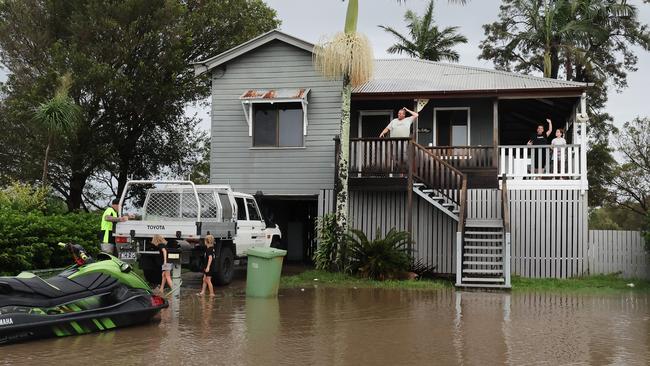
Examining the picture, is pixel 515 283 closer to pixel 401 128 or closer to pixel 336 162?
pixel 401 128

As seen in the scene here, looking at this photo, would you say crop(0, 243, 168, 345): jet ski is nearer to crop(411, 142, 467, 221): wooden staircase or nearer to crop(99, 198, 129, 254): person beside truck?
crop(99, 198, 129, 254): person beside truck

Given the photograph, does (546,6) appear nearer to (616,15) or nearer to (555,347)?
(616,15)

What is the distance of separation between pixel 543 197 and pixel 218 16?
1779 centimetres

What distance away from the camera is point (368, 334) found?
28.9 ft

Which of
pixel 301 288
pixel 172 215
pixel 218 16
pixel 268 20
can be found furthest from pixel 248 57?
pixel 268 20

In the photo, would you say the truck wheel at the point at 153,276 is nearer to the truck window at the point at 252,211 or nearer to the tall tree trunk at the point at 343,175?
the truck window at the point at 252,211

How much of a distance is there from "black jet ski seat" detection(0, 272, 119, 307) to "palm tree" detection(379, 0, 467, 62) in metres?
33.0

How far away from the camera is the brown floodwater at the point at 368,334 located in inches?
287

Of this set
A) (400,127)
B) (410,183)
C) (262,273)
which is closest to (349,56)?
(400,127)

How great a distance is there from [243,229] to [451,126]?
801 cm

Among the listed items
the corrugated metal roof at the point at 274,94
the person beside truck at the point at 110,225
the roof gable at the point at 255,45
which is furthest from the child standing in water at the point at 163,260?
the roof gable at the point at 255,45

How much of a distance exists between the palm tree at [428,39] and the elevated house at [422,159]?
58.7 ft

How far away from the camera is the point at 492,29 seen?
120 feet

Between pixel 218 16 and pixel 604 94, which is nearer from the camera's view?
pixel 218 16
